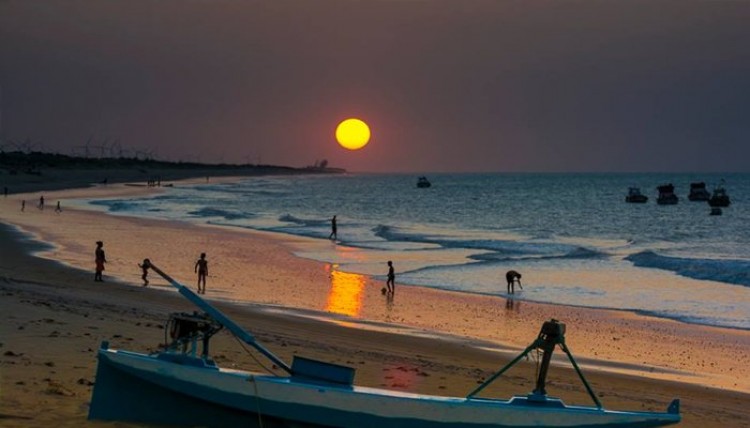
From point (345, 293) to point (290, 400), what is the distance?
52.1 feet

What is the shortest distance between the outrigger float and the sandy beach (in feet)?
2.13

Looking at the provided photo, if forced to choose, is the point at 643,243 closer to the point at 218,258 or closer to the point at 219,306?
the point at 218,258

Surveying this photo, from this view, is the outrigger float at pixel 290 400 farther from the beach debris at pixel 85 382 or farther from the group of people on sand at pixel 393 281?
the group of people on sand at pixel 393 281

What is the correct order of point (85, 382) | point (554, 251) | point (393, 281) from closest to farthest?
point (85, 382) < point (393, 281) < point (554, 251)

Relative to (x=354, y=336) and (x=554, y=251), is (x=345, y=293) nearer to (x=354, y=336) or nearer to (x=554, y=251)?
(x=354, y=336)

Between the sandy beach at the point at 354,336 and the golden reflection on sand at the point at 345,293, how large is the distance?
58mm

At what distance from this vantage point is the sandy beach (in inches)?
471

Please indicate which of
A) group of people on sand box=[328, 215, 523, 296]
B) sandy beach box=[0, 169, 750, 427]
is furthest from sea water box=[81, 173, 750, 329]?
sandy beach box=[0, 169, 750, 427]

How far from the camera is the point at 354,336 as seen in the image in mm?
17016

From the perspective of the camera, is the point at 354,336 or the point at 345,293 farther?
the point at 345,293

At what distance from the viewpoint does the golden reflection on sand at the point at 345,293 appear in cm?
2169

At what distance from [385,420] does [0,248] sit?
27.9 metres

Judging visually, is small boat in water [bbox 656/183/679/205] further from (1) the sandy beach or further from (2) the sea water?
(1) the sandy beach

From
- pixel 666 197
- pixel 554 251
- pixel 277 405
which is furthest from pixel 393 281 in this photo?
pixel 666 197
